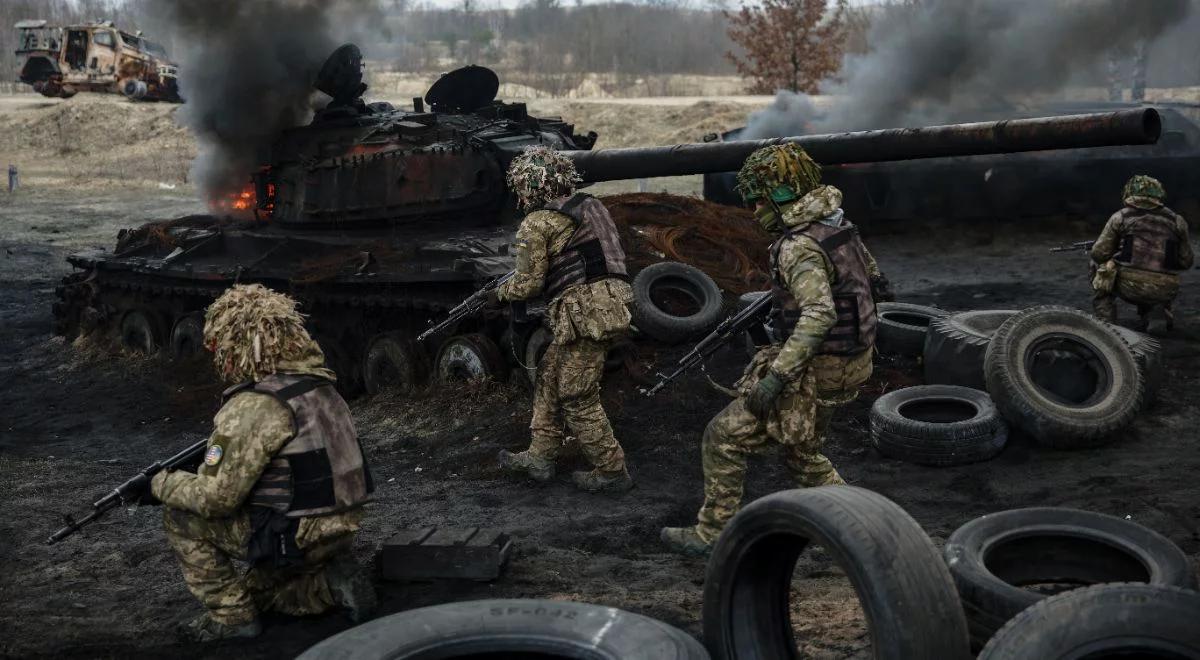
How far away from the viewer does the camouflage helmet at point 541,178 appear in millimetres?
→ 7570

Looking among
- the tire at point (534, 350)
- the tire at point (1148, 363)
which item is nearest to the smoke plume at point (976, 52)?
the tire at point (534, 350)

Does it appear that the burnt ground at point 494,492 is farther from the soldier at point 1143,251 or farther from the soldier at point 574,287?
the soldier at point 1143,251

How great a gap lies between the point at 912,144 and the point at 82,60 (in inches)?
1306

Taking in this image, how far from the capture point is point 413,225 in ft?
37.7

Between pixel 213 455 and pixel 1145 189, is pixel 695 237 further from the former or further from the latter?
pixel 213 455

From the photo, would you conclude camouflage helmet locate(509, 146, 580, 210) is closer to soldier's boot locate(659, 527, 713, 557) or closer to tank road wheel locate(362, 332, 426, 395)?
soldier's boot locate(659, 527, 713, 557)

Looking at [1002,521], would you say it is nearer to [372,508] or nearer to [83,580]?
[372,508]

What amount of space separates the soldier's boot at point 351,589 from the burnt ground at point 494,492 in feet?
0.31

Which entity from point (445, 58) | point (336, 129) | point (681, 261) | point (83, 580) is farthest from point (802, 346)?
point (445, 58)

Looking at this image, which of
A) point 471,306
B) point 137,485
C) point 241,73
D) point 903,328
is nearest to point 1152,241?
point 903,328

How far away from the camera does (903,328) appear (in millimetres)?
9805

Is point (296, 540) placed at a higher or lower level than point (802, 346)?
lower

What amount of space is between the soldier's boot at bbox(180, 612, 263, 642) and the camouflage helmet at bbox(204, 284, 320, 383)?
110cm

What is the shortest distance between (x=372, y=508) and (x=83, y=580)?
6.20ft
